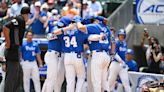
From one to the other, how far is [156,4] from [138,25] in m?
1.02

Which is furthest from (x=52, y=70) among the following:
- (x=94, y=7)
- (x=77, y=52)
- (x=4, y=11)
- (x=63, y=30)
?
(x=4, y=11)

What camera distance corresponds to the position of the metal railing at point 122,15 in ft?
51.6

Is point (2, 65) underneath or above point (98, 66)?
underneath

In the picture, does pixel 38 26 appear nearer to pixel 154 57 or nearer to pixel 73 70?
pixel 154 57

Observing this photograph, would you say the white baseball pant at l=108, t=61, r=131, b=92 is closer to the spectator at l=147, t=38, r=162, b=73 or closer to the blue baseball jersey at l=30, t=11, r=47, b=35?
the spectator at l=147, t=38, r=162, b=73

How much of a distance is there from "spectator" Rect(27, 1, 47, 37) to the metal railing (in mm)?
2044

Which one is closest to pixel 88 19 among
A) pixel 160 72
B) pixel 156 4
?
pixel 160 72

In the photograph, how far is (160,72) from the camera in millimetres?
14273

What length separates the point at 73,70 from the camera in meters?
10.7

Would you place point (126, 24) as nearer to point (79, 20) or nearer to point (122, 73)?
point (122, 73)

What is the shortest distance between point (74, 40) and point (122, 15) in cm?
592

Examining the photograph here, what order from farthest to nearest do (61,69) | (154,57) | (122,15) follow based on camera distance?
(122,15)
(154,57)
(61,69)

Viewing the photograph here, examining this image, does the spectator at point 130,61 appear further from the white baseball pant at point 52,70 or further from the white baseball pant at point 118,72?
the white baseball pant at point 52,70

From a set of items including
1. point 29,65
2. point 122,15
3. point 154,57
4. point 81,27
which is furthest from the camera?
point 122,15
